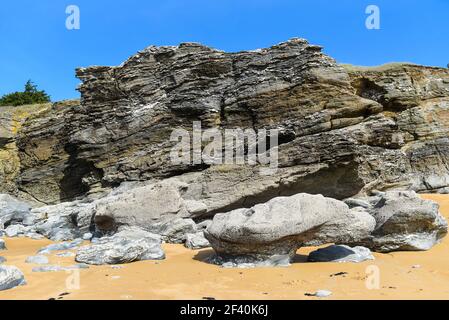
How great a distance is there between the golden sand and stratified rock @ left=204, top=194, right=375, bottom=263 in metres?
0.52

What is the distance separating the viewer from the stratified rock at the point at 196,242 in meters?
11.7

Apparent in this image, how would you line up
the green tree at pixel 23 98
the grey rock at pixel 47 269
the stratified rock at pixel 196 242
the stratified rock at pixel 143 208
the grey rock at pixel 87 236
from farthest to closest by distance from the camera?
the green tree at pixel 23 98 → the grey rock at pixel 87 236 → the stratified rock at pixel 143 208 → the stratified rock at pixel 196 242 → the grey rock at pixel 47 269

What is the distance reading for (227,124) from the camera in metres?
18.2

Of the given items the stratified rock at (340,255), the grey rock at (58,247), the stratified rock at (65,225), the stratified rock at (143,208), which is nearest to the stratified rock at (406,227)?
the stratified rock at (340,255)

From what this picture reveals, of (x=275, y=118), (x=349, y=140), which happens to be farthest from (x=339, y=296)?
(x=275, y=118)

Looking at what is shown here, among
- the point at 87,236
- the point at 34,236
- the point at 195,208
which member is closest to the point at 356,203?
the point at 195,208

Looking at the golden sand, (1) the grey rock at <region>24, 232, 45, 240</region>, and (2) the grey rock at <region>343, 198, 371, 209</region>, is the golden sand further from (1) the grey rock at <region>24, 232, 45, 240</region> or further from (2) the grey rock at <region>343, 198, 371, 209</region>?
(1) the grey rock at <region>24, 232, 45, 240</region>

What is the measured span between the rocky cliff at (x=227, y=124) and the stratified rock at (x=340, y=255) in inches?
260

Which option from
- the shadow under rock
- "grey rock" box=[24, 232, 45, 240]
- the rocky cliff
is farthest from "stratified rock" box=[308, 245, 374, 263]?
"grey rock" box=[24, 232, 45, 240]

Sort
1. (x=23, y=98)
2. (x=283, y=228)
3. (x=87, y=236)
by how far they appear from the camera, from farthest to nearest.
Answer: (x=23, y=98), (x=87, y=236), (x=283, y=228)

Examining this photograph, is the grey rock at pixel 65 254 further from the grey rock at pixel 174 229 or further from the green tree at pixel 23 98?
the green tree at pixel 23 98

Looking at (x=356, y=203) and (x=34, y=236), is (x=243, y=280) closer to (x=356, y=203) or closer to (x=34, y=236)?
(x=356, y=203)

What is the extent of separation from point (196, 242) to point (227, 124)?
753 centimetres

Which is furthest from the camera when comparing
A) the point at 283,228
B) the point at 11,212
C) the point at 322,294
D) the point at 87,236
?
the point at 11,212
